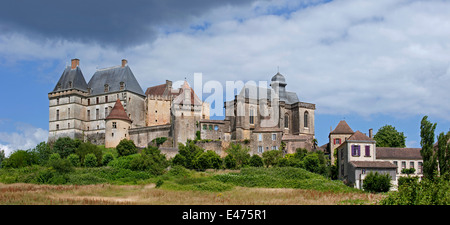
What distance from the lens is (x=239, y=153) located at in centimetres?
6731

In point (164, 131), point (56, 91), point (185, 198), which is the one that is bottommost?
point (185, 198)

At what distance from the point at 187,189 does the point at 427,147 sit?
2042cm

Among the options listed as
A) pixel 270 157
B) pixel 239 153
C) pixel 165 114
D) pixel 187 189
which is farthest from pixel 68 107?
pixel 187 189

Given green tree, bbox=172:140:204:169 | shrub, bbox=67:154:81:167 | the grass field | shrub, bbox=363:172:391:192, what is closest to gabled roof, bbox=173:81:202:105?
green tree, bbox=172:140:204:169

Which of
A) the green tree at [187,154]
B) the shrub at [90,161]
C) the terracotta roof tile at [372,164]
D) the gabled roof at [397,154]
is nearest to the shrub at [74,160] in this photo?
the shrub at [90,161]

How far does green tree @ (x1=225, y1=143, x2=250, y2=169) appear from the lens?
65.3 metres

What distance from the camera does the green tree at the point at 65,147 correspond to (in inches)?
2838

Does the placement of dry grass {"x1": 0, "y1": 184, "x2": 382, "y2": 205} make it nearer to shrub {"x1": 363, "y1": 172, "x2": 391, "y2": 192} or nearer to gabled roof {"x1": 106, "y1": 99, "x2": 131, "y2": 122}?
shrub {"x1": 363, "y1": 172, "x2": 391, "y2": 192}

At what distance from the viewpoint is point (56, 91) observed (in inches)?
3356

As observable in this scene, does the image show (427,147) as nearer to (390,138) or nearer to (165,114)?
(390,138)

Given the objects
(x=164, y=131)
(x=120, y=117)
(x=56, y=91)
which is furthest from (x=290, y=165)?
(x=56, y=91)

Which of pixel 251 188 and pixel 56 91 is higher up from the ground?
pixel 56 91
